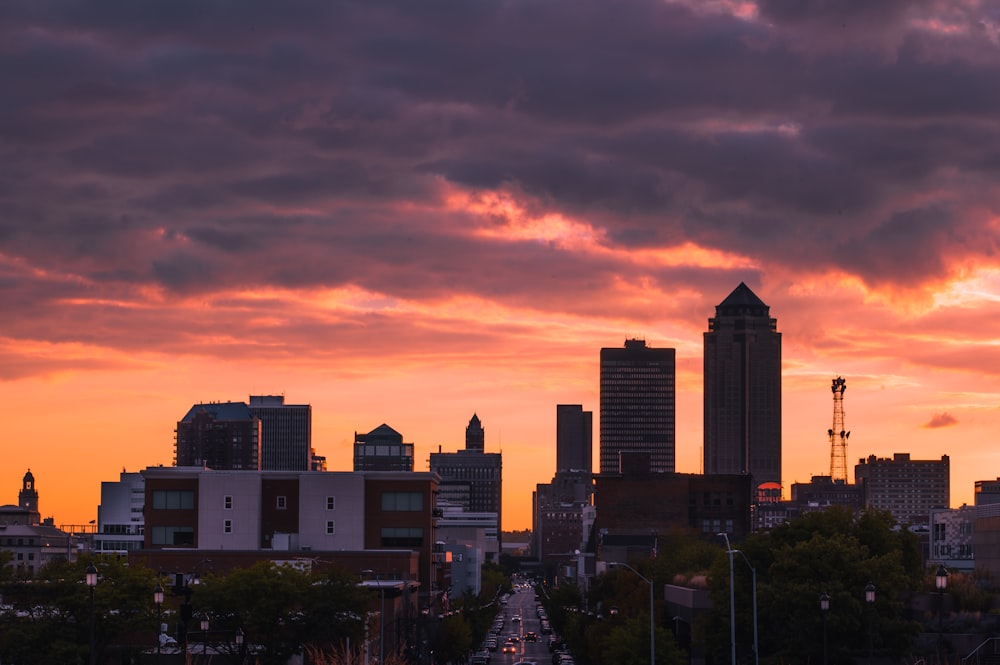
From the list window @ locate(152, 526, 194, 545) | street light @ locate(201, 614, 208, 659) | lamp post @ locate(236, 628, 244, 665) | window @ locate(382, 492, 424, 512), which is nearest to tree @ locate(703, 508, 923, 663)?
lamp post @ locate(236, 628, 244, 665)

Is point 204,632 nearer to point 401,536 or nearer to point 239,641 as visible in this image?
point 239,641

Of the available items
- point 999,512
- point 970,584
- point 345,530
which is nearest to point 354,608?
point 970,584

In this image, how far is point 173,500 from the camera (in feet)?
543

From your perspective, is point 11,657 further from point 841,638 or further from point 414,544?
point 414,544

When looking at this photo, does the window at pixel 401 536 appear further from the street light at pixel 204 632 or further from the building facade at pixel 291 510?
the street light at pixel 204 632

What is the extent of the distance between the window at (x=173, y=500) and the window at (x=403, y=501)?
18.8m

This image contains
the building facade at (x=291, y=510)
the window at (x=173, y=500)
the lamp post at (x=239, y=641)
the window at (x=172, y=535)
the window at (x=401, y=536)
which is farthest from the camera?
the window at (x=173, y=500)

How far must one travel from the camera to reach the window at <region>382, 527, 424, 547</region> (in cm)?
16462

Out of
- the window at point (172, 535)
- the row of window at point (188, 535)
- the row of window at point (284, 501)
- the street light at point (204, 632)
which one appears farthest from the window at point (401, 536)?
the street light at point (204, 632)

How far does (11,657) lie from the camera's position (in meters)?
98.1

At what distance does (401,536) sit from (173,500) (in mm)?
22506

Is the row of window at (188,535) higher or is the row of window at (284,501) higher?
the row of window at (284,501)

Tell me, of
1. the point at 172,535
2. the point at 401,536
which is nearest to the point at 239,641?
the point at 401,536

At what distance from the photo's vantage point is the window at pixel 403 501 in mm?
164750
